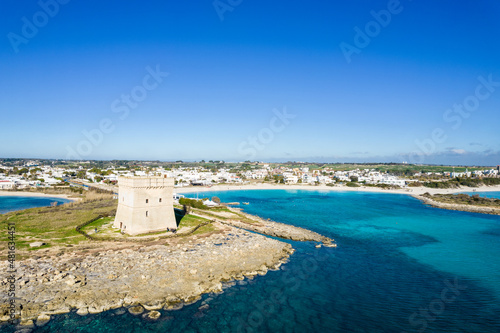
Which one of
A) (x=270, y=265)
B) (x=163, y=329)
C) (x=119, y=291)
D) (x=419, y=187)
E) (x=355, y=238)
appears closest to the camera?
(x=163, y=329)

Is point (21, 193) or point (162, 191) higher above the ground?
point (162, 191)

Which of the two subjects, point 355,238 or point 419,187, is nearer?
point 355,238

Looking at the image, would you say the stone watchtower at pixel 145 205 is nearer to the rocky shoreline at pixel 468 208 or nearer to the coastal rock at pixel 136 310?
the coastal rock at pixel 136 310

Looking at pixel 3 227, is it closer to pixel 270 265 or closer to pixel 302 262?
pixel 270 265

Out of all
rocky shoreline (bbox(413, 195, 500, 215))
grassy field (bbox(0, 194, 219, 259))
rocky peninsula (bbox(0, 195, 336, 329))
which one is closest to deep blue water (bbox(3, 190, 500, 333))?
rocky peninsula (bbox(0, 195, 336, 329))

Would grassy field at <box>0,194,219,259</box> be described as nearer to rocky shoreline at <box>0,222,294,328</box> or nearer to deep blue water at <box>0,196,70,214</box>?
rocky shoreline at <box>0,222,294,328</box>

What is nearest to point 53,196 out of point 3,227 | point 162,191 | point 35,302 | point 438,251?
point 3,227
